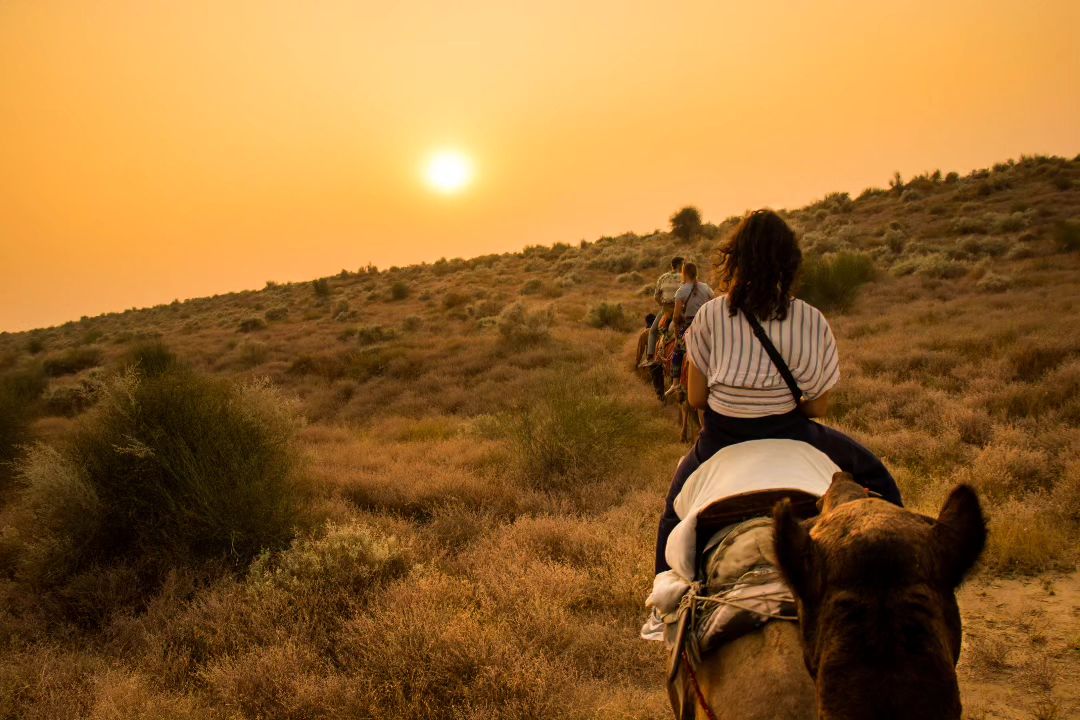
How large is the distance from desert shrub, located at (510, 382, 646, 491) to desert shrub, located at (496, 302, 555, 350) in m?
8.66

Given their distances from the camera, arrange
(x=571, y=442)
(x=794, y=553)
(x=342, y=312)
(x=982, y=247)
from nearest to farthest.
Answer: (x=794, y=553) < (x=571, y=442) < (x=982, y=247) < (x=342, y=312)

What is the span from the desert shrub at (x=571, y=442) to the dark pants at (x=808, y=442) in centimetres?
491

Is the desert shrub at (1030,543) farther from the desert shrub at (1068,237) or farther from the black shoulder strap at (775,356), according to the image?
the desert shrub at (1068,237)

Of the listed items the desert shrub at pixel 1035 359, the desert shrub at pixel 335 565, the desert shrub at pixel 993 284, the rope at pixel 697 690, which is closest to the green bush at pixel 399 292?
the desert shrub at pixel 993 284

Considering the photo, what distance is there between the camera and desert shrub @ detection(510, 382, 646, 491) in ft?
25.7

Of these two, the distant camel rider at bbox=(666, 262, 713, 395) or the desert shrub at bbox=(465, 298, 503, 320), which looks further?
the desert shrub at bbox=(465, 298, 503, 320)

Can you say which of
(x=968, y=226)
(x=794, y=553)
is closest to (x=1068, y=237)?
(x=968, y=226)

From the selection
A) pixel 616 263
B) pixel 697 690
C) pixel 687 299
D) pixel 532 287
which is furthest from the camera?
pixel 616 263

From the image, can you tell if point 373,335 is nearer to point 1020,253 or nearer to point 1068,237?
point 1020,253

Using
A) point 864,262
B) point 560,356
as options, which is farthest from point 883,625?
point 864,262

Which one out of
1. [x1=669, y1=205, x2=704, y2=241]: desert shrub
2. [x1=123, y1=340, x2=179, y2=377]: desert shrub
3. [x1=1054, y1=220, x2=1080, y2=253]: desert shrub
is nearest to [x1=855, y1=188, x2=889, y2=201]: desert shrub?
[x1=669, y1=205, x2=704, y2=241]: desert shrub

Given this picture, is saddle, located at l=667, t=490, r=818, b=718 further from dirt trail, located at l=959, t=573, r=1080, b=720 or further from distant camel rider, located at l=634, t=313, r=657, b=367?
distant camel rider, located at l=634, t=313, r=657, b=367

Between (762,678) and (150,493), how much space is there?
22.2 ft

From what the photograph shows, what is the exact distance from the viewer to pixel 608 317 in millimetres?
20828
